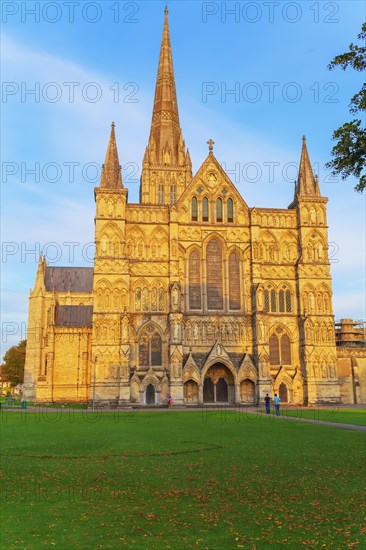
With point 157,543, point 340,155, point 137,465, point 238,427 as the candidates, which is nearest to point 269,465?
point 137,465

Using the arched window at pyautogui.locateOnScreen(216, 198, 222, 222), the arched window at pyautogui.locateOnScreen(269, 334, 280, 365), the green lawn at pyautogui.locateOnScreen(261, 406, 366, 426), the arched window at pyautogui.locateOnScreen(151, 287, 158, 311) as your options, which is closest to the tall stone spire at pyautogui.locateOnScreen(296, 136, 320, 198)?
the arched window at pyautogui.locateOnScreen(216, 198, 222, 222)

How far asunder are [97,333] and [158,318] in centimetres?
632

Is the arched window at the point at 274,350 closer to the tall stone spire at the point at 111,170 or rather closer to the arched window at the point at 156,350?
the arched window at the point at 156,350

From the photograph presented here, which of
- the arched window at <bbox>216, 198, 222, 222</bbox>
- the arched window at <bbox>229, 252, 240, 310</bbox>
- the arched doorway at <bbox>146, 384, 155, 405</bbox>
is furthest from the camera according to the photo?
the arched window at <bbox>216, 198, 222, 222</bbox>

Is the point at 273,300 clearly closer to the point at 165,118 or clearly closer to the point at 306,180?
the point at 306,180

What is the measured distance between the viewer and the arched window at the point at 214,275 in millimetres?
54562

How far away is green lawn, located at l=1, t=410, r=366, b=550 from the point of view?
8.73m

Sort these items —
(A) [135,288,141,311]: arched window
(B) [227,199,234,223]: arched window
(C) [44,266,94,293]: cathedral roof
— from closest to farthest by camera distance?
(A) [135,288,141,311]: arched window
(B) [227,199,234,223]: arched window
(C) [44,266,94,293]: cathedral roof

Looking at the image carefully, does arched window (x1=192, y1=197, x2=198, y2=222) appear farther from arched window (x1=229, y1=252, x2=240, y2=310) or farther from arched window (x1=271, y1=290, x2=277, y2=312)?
arched window (x1=271, y1=290, x2=277, y2=312)

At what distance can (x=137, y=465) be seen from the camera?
50.5 feet

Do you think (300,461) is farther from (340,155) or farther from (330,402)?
(330,402)

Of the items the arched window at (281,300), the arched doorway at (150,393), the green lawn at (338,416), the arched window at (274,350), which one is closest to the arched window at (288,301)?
the arched window at (281,300)

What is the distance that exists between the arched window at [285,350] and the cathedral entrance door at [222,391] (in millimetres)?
6597

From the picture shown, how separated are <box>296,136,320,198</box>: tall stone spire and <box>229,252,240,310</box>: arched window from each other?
10.5m
